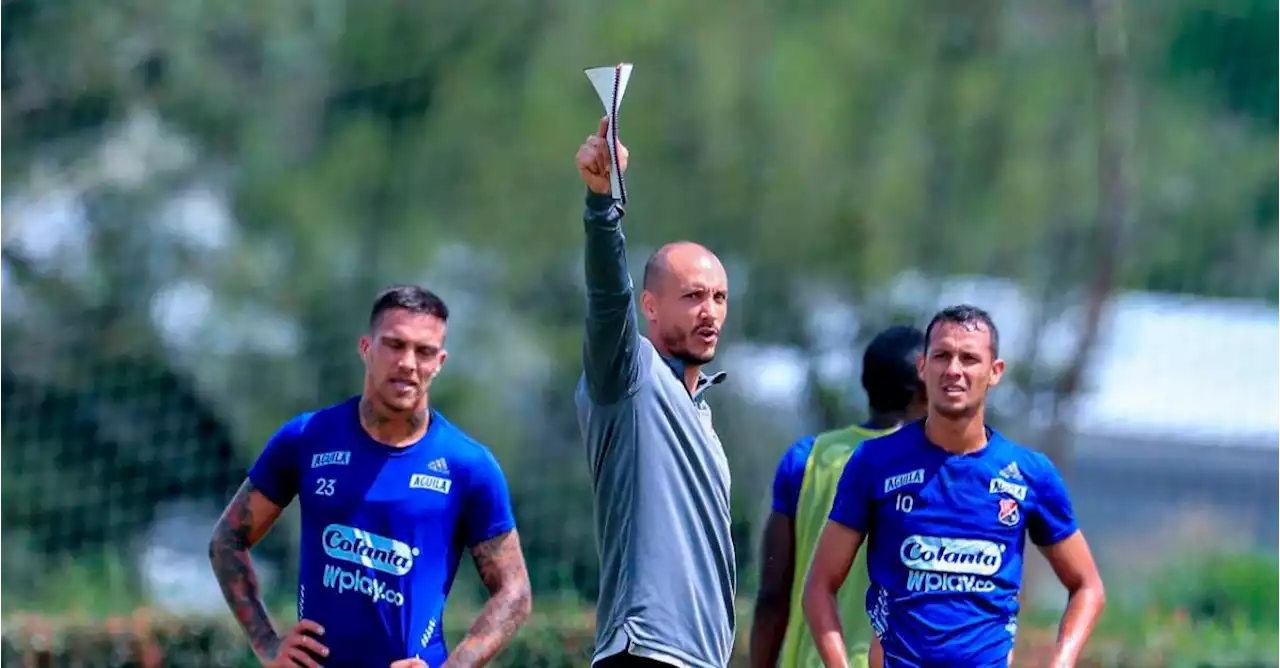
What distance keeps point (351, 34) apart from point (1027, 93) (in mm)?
5297

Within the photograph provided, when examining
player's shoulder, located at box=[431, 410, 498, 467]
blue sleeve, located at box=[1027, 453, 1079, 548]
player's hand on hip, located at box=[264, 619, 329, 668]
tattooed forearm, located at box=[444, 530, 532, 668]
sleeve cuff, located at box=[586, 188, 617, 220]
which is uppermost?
sleeve cuff, located at box=[586, 188, 617, 220]

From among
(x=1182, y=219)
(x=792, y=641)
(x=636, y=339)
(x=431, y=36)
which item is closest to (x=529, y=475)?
(x=431, y=36)

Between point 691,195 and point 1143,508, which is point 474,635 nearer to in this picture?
point 691,195

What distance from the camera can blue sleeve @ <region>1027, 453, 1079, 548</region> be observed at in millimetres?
4605

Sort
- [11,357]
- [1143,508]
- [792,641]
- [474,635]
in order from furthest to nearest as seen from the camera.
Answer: [1143,508] → [11,357] → [792,641] → [474,635]

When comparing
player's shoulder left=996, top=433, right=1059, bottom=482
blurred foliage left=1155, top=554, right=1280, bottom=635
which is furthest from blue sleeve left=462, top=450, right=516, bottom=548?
blurred foliage left=1155, top=554, right=1280, bottom=635

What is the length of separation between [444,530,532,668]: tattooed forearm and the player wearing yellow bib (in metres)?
0.89

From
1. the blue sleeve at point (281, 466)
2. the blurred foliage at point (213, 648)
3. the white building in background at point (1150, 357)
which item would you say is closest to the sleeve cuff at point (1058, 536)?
the blue sleeve at point (281, 466)

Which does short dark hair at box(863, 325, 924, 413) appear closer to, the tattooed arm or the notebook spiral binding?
the notebook spiral binding

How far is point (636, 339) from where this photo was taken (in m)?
4.27

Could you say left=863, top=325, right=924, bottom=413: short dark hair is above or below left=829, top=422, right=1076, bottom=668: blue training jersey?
above

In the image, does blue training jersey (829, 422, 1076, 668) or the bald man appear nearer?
the bald man

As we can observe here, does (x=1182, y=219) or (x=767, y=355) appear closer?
(x=767, y=355)

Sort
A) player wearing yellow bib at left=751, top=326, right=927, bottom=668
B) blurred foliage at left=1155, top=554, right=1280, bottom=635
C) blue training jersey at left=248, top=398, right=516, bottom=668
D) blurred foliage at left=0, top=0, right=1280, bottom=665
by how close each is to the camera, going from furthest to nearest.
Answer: blurred foliage at left=0, top=0, right=1280, bottom=665 < blurred foliage at left=1155, top=554, right=1280, bottom=635 < player wearing yellow bib at left=751, top=326, right=927, bottom=668 < blue training jersey at left=248, top=398, right=516, bottom=668
